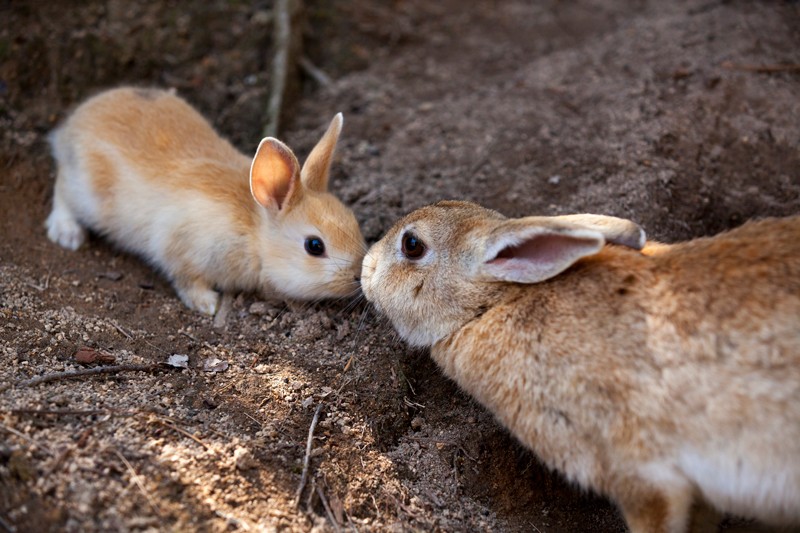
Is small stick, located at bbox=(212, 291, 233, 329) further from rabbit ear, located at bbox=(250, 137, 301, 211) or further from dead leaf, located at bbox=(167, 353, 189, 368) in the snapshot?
rabbit ear, located at bbox=(250, 137, 301, 211)

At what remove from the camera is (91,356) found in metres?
4.22

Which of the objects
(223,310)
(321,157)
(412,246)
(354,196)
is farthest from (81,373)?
(354,196)

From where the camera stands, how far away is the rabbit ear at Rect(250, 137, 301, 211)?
4.89m

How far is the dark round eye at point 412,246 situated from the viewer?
14.3 feet

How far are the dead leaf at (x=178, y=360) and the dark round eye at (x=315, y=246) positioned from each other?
45.1 inches

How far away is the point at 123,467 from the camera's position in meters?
3.34

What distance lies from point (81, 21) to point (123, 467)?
4887 mm

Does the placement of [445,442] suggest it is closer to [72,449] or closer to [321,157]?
[72,449]

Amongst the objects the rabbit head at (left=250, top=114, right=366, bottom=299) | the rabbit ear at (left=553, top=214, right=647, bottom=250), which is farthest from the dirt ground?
the rabbit ear at (left=553, top=214, right=647, bottom=250)

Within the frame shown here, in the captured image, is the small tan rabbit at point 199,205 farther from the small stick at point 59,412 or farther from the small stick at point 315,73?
the small stick at point 315,73

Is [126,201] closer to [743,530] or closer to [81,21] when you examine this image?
[81,21]

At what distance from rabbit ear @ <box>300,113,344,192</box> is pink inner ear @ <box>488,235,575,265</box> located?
1811 millimetres

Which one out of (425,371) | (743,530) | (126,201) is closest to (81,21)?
(126,201)

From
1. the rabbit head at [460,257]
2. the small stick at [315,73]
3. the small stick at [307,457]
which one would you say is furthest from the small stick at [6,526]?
Result: the small stick at [315,73]
